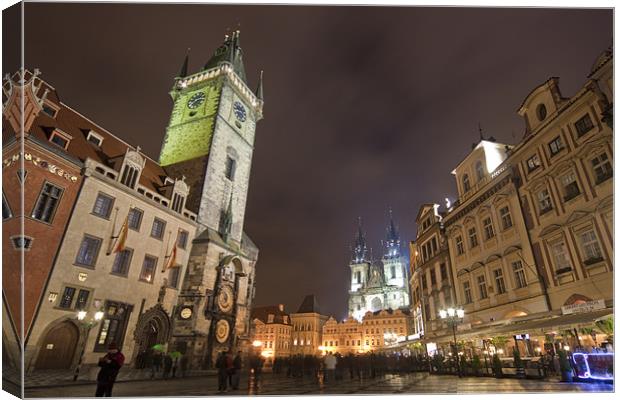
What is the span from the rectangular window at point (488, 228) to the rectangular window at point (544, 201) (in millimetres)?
3575

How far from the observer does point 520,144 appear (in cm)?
1816

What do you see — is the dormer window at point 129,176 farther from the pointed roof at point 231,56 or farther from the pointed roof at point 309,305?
the pointed roof at point 309,305

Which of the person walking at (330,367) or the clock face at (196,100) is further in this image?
the clock face at (196,100)

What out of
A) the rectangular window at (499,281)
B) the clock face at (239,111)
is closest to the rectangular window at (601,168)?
the rectangular window at (499,281)

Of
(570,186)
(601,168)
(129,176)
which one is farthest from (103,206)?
(601,168)

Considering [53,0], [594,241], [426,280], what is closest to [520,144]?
[594,241]

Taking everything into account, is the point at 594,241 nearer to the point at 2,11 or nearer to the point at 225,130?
the point at 2,11

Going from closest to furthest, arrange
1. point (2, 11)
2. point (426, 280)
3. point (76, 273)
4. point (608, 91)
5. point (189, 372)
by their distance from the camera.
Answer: point (2, 11) < point (608, 91) < point (76, 273) < point (189, 372) < point (426, 280)

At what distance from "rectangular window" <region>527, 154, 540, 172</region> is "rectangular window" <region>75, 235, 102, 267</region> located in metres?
23.0

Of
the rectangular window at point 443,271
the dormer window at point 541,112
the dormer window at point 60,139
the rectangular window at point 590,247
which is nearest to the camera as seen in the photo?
the rectangular window at point 590,247

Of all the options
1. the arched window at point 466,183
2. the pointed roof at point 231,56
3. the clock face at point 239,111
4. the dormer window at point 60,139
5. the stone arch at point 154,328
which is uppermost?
the pointed roof at point 231,56

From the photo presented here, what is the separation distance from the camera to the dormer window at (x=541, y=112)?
17.5m

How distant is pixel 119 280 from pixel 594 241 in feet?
74.3

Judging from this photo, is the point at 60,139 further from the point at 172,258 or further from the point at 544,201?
the point at 544,201
